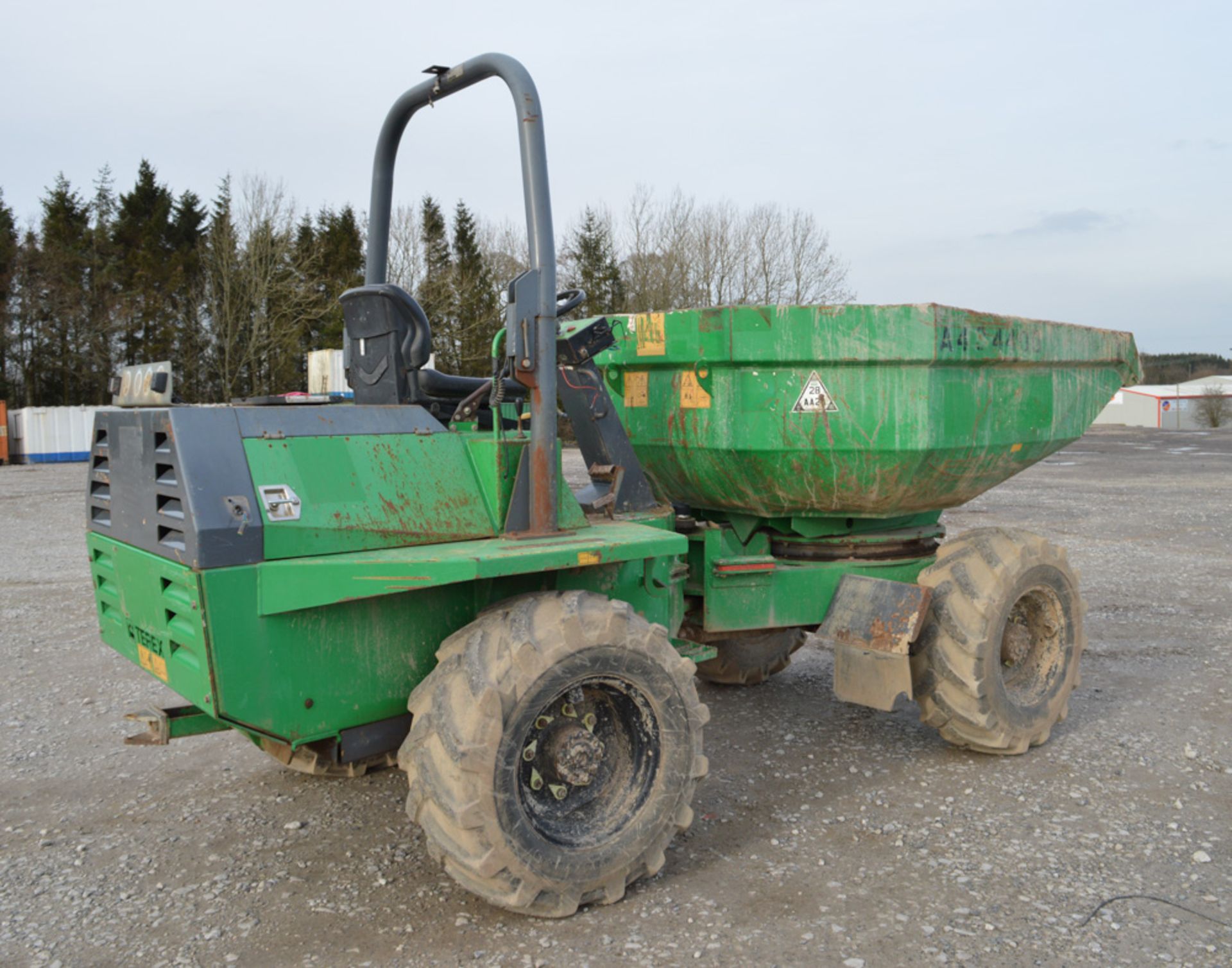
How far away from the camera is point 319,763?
4434 mm

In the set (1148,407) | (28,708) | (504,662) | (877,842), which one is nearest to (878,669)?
(877,842)

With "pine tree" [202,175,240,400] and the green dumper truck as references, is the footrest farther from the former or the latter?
"pine tree" [202,175,240,400]

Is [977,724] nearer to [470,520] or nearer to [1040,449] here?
[1040,449]

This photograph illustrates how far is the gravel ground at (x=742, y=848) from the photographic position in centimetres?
326

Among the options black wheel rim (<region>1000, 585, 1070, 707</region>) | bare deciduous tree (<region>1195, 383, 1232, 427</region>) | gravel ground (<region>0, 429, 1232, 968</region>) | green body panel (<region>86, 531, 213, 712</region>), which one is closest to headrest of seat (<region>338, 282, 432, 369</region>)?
green body panel (<region>86, 531, 213, 712</region>)

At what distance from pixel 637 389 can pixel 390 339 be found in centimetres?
149

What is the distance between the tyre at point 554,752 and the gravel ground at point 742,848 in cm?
20

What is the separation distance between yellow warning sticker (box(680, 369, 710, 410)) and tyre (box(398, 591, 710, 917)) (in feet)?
4.70

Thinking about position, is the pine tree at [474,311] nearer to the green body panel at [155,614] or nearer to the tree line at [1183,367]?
the green body panel at [155,614]

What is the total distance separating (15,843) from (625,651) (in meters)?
2.57

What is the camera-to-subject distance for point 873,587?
15.8 ft

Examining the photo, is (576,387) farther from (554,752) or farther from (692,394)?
(554,752)

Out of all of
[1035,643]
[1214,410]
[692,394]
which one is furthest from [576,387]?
[1214,410]

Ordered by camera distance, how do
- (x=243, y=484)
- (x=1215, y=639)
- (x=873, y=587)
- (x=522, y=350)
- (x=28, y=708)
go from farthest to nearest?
(x=1215, y=639), (x=28, y=708), (x=873, y=587), (x=522, y=350), (x=243, y=484)
